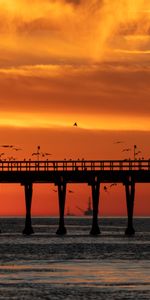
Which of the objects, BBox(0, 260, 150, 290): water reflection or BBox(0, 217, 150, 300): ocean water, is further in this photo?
BBox(0, 260, 150, 290): water reflection

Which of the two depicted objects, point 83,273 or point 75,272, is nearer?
point 83,273

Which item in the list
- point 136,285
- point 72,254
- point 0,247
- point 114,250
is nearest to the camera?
point 136,285

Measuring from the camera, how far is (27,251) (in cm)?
8819

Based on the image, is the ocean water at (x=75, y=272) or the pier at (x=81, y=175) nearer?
the ocean water at (x=75, y=272)

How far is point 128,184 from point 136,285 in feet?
173

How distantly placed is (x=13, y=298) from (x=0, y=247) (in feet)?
147

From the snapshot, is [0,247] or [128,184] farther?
[128,184]

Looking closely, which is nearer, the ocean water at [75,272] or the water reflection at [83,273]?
the ocean water at [75,272]

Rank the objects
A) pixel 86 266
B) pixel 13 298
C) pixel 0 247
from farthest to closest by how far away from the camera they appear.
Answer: pixel 0 247
pixel 86 266
pixel 13 298

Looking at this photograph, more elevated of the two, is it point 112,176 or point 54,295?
point 112,176

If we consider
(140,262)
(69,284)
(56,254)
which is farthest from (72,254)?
(69,284)

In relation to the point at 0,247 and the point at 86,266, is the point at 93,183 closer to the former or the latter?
the point at 0,247

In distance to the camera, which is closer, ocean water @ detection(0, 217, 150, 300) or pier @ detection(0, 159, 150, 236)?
ocean water @ detection(0, 217, 150, 300)

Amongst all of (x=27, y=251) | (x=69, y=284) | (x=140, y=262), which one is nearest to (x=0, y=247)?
(x=27, y=251)
